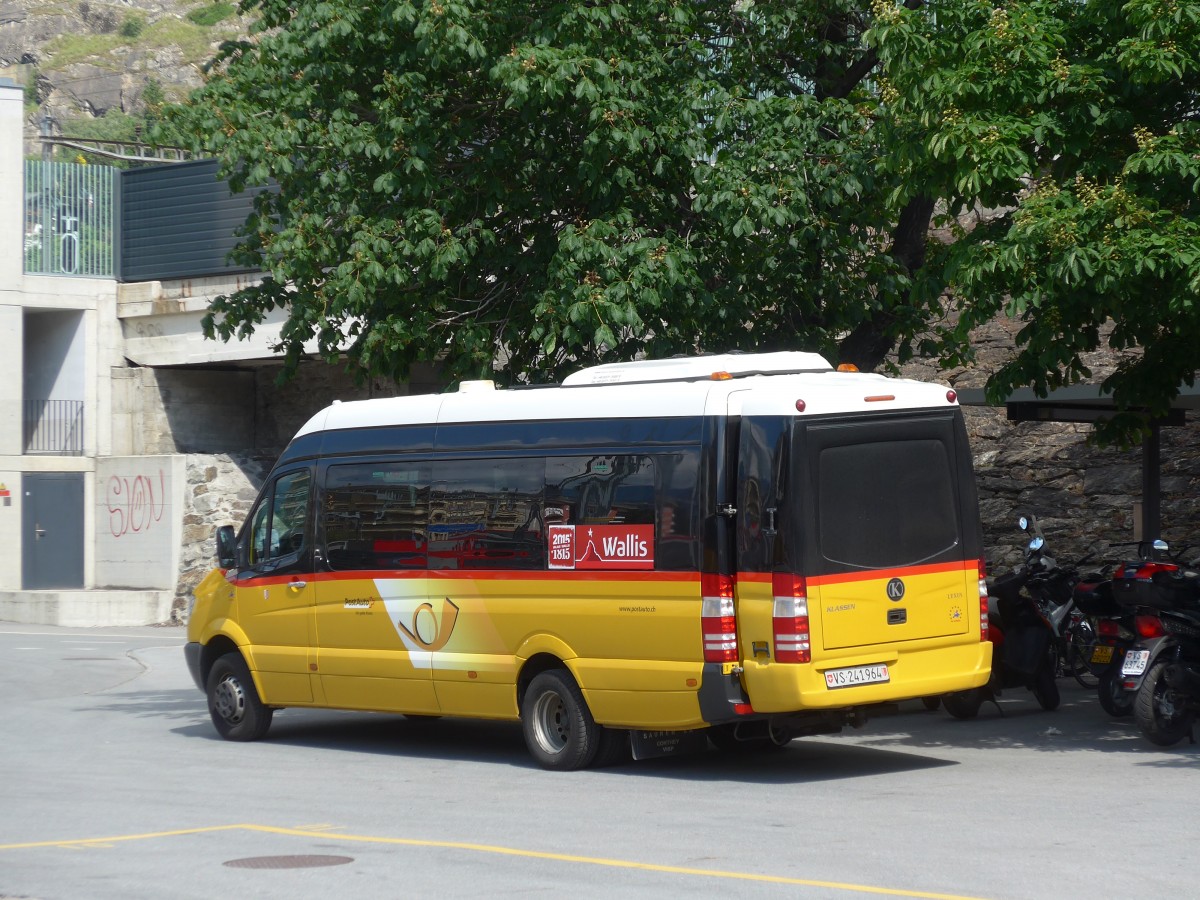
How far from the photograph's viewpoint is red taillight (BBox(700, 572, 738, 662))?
10.6 meters

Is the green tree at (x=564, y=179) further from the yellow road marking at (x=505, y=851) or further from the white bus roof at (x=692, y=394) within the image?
the yellow road marking at (x=505, y=851)

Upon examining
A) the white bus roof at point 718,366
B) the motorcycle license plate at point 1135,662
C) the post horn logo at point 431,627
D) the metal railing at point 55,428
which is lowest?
the motorcycle license plate at point 1135,662

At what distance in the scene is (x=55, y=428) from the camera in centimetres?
3136

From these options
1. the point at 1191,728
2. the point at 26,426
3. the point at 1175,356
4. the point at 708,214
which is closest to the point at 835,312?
the point at 708,214

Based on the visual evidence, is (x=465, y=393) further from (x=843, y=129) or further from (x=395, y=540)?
(x=843, y=129)

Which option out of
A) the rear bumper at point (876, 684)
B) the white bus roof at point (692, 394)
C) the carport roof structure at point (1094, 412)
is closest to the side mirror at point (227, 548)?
the white bus roof at point (692, 394)

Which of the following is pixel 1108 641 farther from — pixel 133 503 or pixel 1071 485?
pixel 133 503

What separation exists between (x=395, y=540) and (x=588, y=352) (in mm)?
3108

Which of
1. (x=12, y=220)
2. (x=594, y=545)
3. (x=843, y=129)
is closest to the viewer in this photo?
(x=594, y=545)

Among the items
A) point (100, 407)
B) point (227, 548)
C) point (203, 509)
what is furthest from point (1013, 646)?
point (100, 407)

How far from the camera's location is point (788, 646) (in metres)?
10.4

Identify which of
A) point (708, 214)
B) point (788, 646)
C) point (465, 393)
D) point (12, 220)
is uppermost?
point (12, 220)

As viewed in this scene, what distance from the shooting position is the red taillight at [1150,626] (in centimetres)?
1198

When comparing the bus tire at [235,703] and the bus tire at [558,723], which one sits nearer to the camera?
the bus tire at [558,723]
